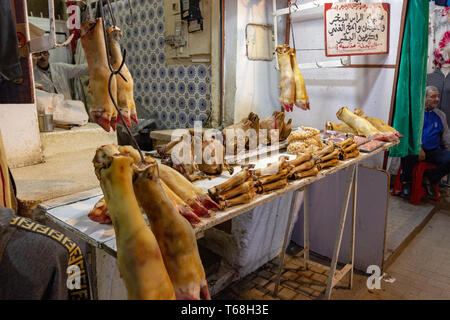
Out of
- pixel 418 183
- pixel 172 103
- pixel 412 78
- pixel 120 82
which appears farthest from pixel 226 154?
pixel 418 183

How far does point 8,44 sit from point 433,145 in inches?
227

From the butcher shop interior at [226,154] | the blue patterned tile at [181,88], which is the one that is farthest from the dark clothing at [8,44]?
the blue patterned tile at [181,88]

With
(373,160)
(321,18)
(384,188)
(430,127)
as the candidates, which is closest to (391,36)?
(321,18)

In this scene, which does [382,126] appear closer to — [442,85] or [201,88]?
[201,88]

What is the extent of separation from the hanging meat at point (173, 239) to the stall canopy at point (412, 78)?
304cm

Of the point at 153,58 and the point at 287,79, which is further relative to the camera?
the point at 153,58

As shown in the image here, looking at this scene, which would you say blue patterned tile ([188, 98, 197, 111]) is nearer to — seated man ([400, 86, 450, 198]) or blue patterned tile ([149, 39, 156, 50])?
blue patterned tile ([149, 39, 156, 50])

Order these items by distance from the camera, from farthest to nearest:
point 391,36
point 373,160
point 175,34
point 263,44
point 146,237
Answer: point 175,34
point 263,44
point 373,160
point 391,36
point 146,237

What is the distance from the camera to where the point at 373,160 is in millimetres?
3627

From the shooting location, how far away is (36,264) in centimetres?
92

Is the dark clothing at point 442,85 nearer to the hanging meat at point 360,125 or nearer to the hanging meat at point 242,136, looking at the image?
the hanging meat at point 360,125

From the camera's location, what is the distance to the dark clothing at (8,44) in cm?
175

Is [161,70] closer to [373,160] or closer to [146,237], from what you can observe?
[373,160]

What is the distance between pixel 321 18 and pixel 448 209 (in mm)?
3679
